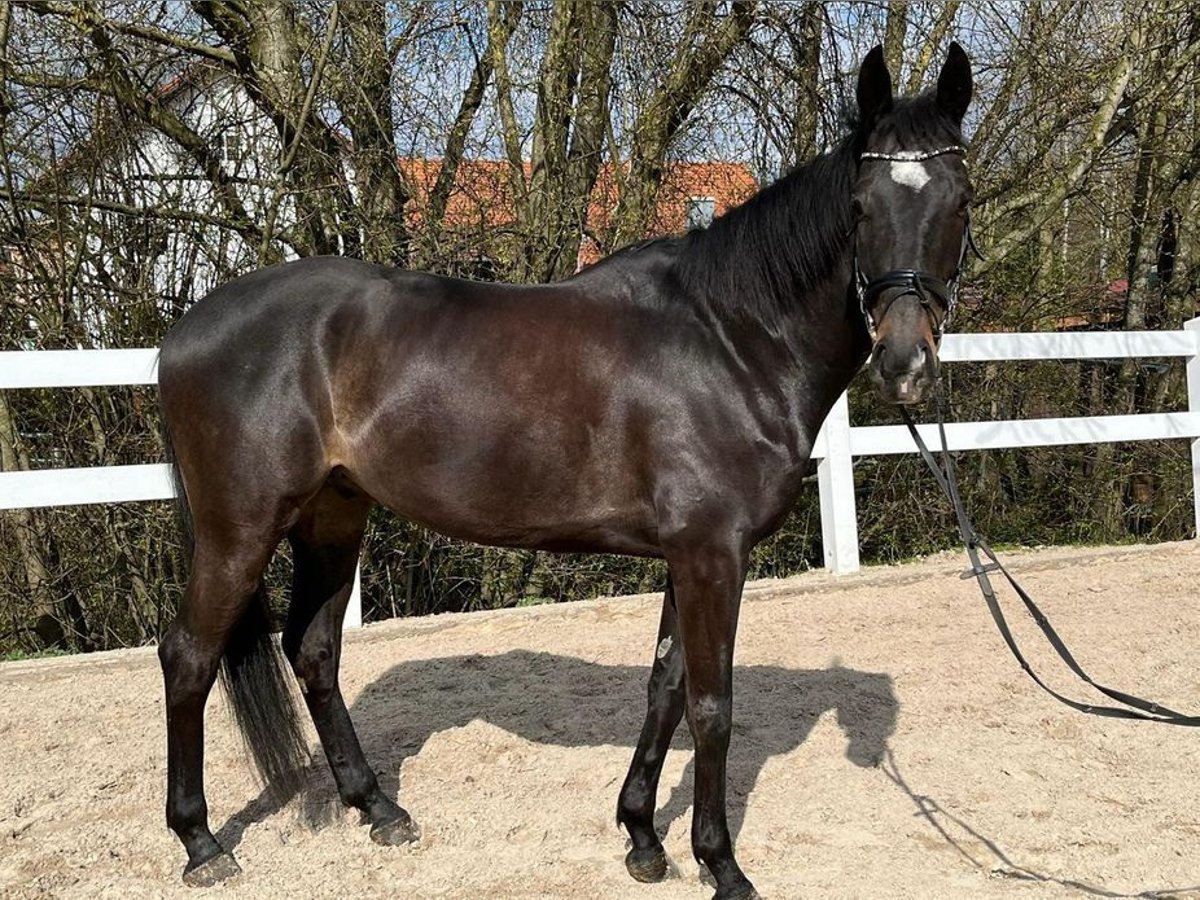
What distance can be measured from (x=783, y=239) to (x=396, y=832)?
224 cm

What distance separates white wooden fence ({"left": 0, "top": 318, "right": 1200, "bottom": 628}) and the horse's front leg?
2.68 m

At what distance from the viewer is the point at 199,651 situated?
119 inches

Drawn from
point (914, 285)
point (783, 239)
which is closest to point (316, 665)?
point (783, 239)

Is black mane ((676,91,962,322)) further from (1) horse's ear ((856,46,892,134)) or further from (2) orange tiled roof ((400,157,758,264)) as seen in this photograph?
(2) orange tiled roof ((400,157,758,264))

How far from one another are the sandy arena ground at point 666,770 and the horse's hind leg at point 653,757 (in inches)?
2.8

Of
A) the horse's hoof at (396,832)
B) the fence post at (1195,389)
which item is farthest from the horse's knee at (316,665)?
the fence post at (1195,389)

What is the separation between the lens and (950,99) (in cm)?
260

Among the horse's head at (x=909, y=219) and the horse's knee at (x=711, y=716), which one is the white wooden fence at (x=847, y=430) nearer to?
the horse's knee at (x=711, y=716)

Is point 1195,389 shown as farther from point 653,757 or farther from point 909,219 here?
point 653,757

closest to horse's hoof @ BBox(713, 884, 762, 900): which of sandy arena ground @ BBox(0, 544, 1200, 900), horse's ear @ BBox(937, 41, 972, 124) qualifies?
sandy arena ground @ BBox(0, 544, 1200, 900)

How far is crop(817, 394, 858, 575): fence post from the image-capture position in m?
6.28

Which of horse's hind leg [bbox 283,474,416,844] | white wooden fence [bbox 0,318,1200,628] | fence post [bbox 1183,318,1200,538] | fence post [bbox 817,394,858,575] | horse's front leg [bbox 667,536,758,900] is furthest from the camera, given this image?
fence post [bbox 1183,318,1200,538]

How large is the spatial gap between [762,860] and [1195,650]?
115 inches

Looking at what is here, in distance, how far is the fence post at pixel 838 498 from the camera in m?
6.28
